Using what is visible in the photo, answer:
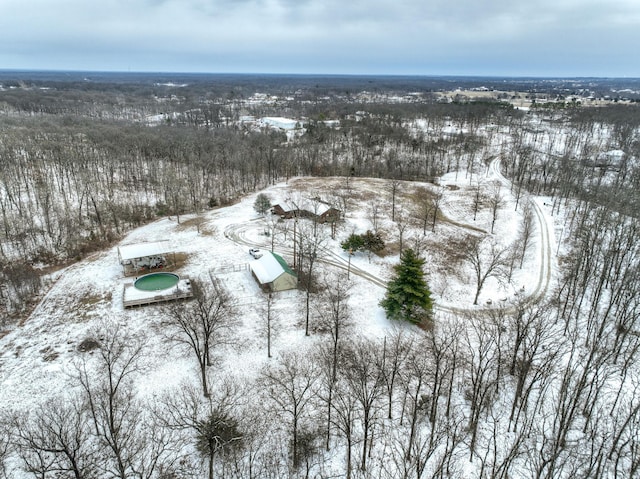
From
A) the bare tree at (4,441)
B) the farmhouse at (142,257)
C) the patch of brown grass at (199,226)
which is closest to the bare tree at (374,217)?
the patch of brown grass at (199,226)

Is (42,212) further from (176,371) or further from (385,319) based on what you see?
(385,319)

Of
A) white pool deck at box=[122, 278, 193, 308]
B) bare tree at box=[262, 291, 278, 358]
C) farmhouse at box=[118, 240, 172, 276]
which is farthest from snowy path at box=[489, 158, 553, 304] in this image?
farmhouse at box=[118, 240, 172, 276]

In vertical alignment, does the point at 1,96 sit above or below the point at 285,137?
above

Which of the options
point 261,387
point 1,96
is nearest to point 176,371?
point 261,387

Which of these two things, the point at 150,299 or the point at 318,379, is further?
the point at 150,299

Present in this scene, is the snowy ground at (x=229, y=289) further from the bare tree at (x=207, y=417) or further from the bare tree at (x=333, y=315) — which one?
the bare tree at (x=207, y=417)
